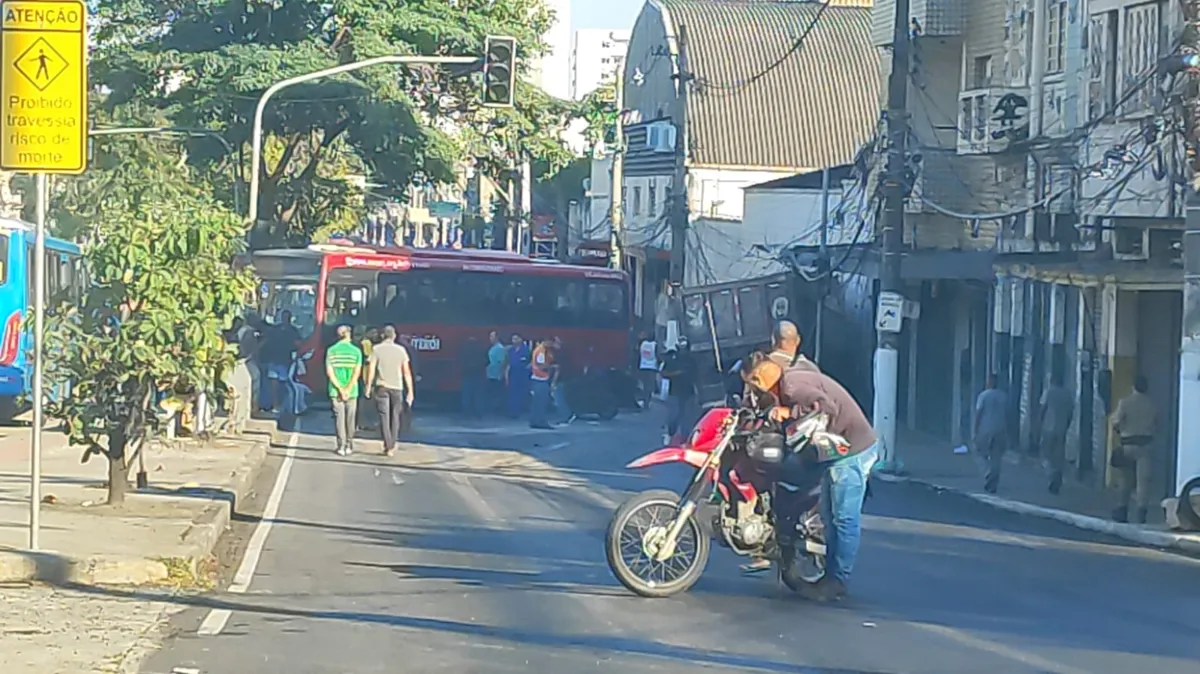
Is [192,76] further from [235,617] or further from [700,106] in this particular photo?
[235,617]

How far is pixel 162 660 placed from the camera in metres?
9.59

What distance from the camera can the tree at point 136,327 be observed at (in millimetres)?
15391

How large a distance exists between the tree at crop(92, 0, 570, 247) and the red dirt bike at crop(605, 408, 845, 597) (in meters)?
30.3

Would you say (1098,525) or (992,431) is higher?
(992,431)

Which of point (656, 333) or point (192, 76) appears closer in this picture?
point (192, 76)

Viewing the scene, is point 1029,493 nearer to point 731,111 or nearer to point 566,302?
point 566,302

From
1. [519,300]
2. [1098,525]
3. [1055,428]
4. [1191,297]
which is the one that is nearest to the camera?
[1098,525]

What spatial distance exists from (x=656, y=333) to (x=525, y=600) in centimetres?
4073

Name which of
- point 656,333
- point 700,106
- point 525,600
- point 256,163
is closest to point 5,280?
point 256,163

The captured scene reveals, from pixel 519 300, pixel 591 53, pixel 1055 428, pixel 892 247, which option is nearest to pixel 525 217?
pixel 519 300

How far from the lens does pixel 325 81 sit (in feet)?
139

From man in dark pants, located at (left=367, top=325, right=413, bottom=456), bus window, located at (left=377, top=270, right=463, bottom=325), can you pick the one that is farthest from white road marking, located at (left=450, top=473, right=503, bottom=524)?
bus window, located at (left=377, top=270, right=463, bottom=325)

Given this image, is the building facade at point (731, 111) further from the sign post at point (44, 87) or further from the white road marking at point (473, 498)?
the sign post at point (44, 87)

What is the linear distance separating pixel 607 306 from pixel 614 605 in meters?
28.9
